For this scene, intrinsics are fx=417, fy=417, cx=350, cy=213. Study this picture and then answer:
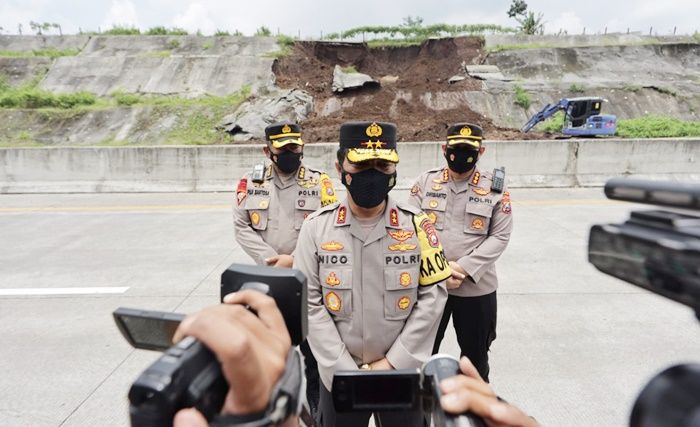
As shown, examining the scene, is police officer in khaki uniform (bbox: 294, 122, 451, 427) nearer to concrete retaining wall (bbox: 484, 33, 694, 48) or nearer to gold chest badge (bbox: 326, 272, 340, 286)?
gold chest badge (bbox: 326, 272, 340, 286)

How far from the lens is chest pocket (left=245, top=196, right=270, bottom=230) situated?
3027 mm

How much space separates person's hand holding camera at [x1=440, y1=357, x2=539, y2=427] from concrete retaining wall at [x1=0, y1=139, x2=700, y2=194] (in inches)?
386

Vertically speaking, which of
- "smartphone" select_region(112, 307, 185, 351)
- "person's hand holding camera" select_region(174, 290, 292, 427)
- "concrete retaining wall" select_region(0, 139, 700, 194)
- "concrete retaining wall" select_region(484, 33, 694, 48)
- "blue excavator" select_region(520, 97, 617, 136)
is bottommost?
"concrete retaining wall" select_region(0, 139, 700, 194)

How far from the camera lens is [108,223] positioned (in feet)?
24.7

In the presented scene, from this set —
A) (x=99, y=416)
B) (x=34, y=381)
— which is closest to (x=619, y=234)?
(x=99, y=416)

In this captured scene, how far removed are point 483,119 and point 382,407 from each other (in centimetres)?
1779

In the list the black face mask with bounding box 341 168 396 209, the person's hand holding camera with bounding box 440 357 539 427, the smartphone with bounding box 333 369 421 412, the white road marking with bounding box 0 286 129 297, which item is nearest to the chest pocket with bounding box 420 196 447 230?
the black face mask with bounding box 341 168 396 209

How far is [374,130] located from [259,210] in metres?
1.41

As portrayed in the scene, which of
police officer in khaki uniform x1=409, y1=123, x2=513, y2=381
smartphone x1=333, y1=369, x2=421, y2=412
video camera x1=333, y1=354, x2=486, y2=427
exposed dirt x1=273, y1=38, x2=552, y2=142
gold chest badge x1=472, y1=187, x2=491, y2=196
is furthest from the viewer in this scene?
exposed dirt x1=273, y1=38, x2=552, y2=142

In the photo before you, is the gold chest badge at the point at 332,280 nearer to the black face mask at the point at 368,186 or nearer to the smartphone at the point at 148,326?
the black face mask at the point at 368,186

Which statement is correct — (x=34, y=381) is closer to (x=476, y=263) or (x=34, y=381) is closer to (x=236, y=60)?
(x=476, y=263)

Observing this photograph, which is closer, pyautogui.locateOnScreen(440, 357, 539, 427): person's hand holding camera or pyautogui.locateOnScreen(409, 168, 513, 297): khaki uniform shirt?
pyautogui.locateOnScreen(440, 357, 539, 427): person's hand holding camera

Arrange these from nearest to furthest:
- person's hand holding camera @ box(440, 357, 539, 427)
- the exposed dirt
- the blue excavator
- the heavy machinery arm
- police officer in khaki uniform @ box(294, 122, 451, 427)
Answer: person's hand holding camera @ box(440, 357, 539, 427), police officer in khaki uniform @ box(294, 122, 451, 427), the blue excavator, the heavy machinery arm, the exposed dirt

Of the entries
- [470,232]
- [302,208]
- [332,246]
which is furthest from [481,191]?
[332,246]
